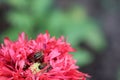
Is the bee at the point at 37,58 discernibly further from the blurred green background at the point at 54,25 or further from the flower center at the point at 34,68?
the blurred green background at the point at 54,25

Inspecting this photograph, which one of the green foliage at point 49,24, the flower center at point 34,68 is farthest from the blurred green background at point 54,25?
the flower center at point 34,68

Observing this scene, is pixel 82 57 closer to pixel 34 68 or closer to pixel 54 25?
pixel 54 25

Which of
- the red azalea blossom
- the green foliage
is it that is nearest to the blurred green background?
the green foliage

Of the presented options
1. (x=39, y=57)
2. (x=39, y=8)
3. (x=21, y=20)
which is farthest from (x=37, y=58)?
(x=39, y=8)

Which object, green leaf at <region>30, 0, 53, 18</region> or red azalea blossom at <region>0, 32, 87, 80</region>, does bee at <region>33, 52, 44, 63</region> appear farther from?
green leaf at <region>30, 0, 53, 18</region>

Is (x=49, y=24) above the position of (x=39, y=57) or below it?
above

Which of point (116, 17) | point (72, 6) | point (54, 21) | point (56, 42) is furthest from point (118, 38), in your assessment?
point (56, 42)
